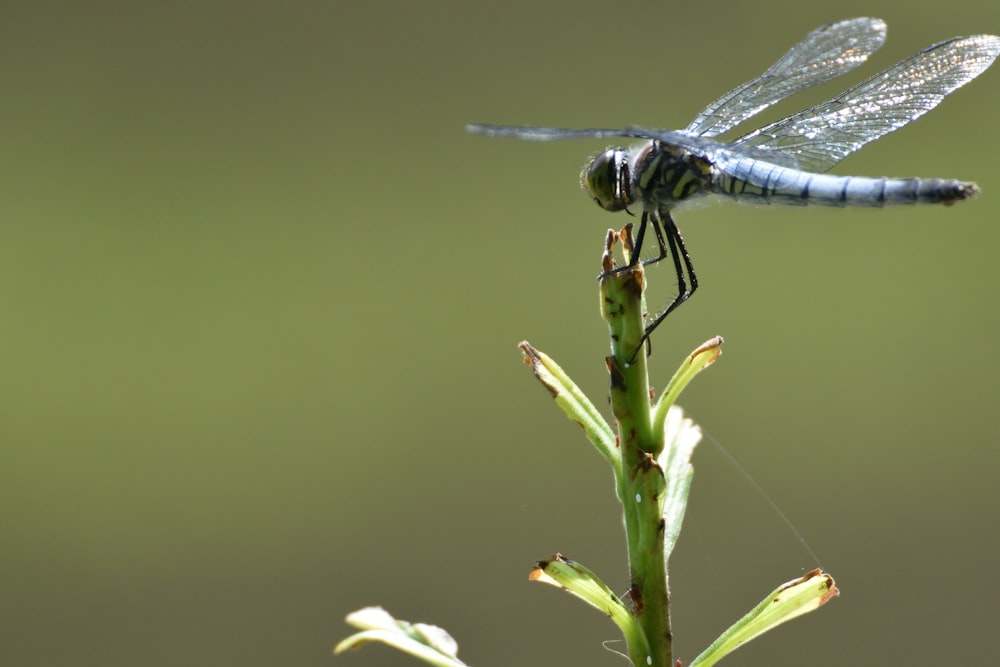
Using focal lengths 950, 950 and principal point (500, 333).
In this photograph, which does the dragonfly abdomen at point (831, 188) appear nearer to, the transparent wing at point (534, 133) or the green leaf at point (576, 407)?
the transparent wing at point (534, 133)

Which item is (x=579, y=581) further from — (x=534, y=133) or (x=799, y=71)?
(x=799, y=71)

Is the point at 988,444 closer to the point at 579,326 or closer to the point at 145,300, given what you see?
the point at 579,326

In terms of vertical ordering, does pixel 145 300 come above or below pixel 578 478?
above

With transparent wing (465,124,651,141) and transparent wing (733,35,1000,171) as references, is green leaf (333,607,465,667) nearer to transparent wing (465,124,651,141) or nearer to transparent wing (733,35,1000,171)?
transparent wing (465,124,651,141)

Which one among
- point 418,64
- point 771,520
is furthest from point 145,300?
point 771,520

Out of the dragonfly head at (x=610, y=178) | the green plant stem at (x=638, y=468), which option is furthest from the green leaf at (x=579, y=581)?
the dragonfly head at (x=610, y=178)

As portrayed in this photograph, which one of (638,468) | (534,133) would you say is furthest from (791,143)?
(638,468)
